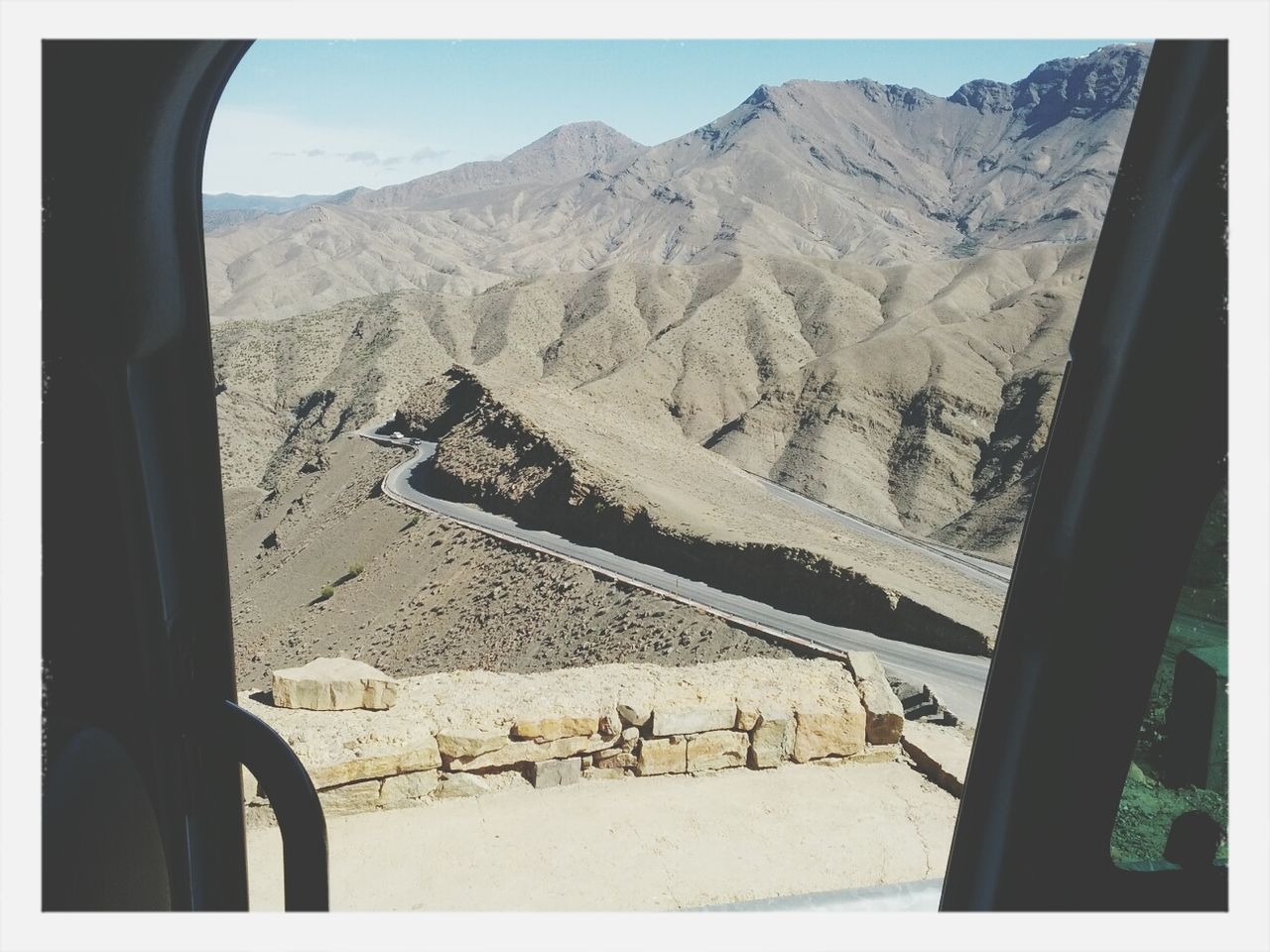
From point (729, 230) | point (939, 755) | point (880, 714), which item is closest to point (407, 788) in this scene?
point (880, 714)

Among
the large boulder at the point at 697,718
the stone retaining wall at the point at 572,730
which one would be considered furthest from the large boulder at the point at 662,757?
the large boulder at the point at 697,718

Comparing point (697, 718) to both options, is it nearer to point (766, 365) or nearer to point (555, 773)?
point (555, 773)

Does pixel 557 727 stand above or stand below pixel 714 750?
above

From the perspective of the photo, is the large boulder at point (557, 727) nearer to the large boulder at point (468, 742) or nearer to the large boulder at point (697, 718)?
the large boulder at point (468, 742)

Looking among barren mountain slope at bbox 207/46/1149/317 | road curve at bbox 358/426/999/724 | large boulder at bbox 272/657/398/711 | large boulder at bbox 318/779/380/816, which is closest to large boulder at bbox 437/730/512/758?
large boulder at bbox 318/779/380/816

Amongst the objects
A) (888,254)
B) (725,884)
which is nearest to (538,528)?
(725,884)

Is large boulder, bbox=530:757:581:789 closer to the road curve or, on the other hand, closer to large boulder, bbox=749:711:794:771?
large boulder, bbox=749:711:794:771
